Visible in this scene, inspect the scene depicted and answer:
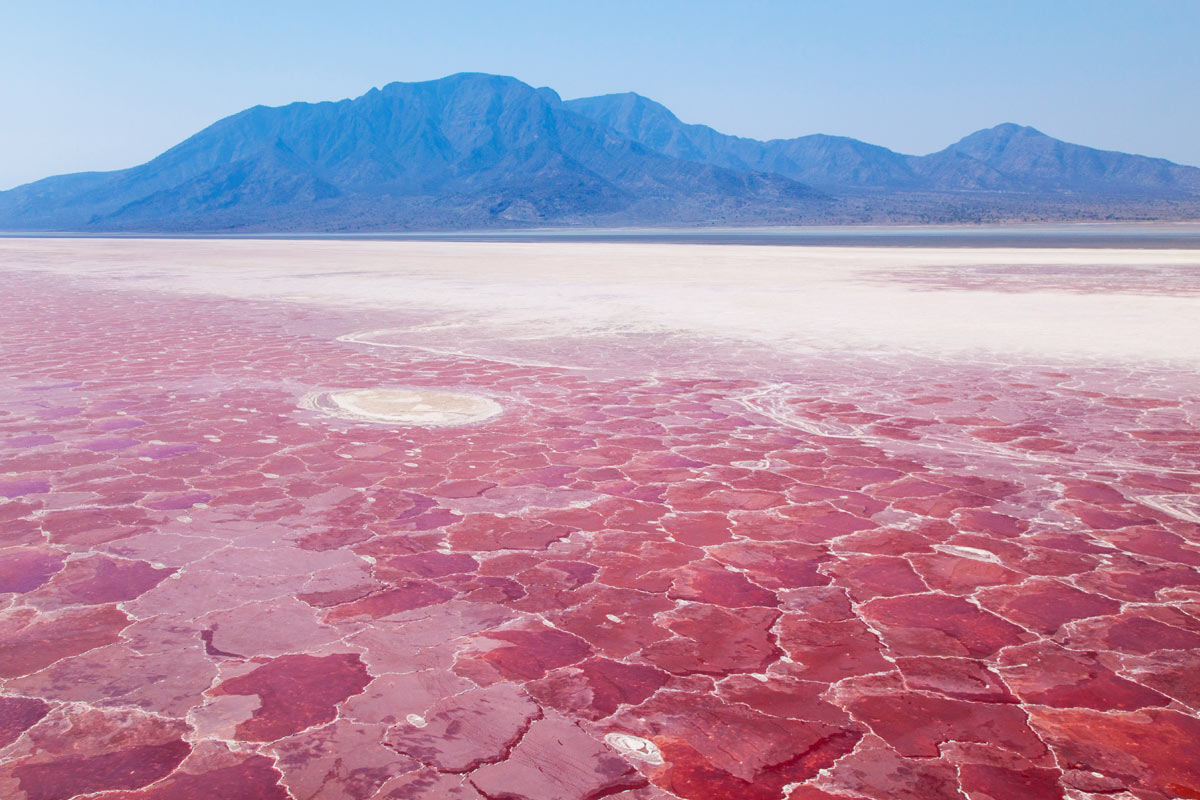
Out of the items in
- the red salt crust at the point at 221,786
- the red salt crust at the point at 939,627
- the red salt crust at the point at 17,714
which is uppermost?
the red salt crust at the point at 17,714

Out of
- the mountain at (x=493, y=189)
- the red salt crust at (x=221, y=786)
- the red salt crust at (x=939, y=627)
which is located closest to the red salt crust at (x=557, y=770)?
the red salt crust at (x=221, y=786)

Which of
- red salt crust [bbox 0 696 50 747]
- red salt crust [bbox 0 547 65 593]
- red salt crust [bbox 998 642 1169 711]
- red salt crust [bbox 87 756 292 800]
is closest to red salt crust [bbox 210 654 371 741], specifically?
red salt crust [bbox 87 756 292 800]

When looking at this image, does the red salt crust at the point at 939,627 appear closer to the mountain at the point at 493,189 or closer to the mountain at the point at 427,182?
the mountain at the point at 493,189

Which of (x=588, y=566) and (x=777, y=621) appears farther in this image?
(x=588, y=566)

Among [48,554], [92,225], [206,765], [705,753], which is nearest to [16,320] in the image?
[48,554]

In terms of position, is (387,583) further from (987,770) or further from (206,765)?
Result: (987,770)

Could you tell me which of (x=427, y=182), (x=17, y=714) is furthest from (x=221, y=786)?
(x=427, y=182)

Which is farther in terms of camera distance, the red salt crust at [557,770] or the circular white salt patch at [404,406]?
the circular white salt patch at [404,406]

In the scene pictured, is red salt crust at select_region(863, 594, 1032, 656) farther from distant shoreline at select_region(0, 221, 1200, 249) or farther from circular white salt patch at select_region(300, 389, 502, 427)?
distant shoreline at select_region(0, 221, 1200, 249)
